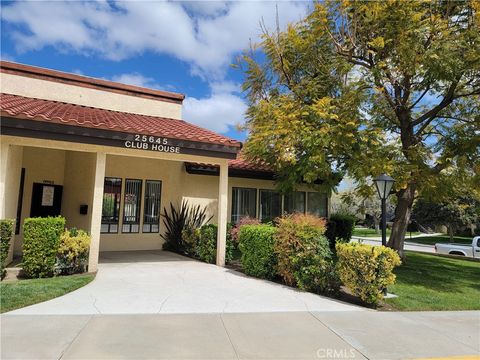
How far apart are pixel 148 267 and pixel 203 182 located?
4.99m

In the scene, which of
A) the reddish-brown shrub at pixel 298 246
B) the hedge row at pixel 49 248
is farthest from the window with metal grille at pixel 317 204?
the hedge row at pixel 49 248

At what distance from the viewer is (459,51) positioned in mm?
10359

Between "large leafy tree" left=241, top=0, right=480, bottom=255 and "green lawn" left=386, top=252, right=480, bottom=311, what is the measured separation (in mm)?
1650

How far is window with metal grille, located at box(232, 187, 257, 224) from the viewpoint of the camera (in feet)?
48.2

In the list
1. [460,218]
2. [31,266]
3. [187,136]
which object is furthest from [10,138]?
[460,218]

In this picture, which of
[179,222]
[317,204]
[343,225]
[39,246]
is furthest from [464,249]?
[39,246]

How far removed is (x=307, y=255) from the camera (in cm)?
812

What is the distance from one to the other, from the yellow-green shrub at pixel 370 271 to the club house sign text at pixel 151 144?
206 inches

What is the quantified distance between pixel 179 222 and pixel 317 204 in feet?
21.5

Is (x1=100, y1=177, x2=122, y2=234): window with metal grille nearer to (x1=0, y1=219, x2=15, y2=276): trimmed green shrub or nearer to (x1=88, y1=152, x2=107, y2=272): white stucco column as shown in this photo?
(x1=88, y1=152, x2=107, y2=272): white stucco column

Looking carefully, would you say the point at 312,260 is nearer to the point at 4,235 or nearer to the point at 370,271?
the point at 370,271

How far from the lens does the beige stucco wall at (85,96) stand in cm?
1214

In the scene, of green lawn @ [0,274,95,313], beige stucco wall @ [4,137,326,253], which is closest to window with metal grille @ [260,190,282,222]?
beige stucco wall @ [4,137,326,253]

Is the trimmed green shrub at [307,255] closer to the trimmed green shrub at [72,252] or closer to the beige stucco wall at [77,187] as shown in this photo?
the trimmed green shrub at [72,252]
